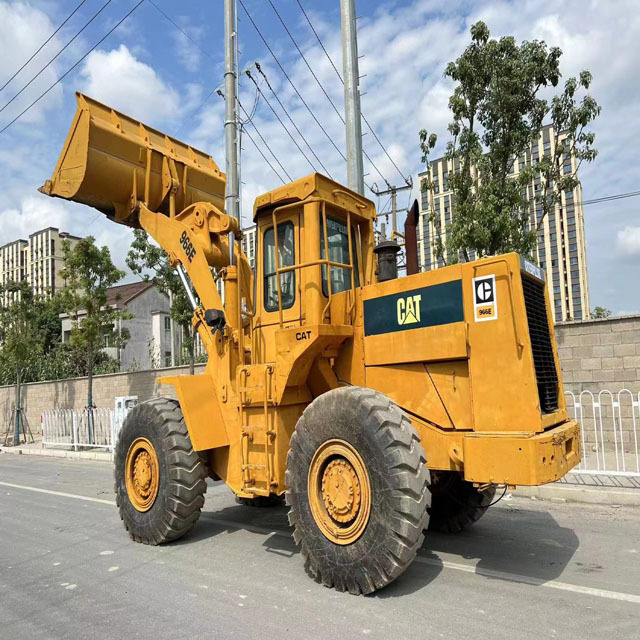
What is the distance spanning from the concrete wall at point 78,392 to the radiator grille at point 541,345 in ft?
36.5

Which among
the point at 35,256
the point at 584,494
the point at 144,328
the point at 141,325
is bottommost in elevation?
the point at 584,494

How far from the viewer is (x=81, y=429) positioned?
1531 cm

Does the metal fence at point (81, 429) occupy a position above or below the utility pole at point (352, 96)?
below

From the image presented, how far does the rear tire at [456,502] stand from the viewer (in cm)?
533

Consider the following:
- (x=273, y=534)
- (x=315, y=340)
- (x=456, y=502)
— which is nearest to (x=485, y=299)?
(x=315, y=340)

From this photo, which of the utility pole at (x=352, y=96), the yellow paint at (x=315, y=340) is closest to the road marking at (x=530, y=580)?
the yellow paint at (x=315, y=340)

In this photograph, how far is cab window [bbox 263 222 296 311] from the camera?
526cm

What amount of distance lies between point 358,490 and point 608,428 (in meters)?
7.17

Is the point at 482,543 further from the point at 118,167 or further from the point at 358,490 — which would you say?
the point at 118,167

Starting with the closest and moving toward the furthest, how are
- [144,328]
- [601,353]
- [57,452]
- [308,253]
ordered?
[308,253] < [601,353] < [57,452] < [144,328]

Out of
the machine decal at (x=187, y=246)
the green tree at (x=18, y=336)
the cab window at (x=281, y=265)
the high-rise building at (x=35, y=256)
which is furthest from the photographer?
the high-rise building at (x=35, y=256)

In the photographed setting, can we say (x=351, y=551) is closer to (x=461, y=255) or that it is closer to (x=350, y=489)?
(x=350, y=489)

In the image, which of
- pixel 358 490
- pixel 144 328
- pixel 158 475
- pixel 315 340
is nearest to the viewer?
pixel 358 490

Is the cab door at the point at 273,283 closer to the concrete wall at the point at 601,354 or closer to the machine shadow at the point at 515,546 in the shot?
the machine shadow at the point at 515,546
